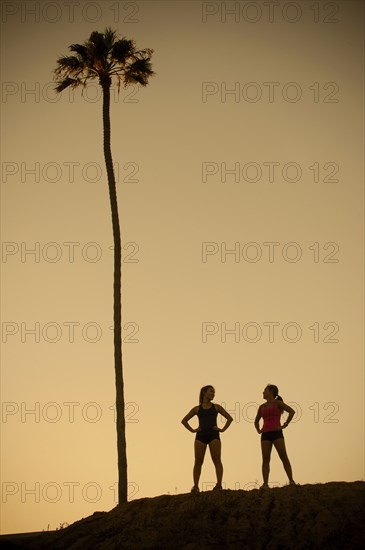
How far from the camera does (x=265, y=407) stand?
1850cm

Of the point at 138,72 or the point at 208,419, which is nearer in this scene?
the point at 208,419

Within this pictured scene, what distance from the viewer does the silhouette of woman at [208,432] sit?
1822 centimetres

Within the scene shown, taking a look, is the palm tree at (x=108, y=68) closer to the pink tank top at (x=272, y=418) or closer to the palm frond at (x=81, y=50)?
the palm frond at (x=81, y=50)

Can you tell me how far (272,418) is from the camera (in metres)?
18.4

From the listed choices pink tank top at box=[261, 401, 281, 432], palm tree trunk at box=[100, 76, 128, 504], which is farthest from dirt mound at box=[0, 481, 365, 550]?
palm tree trunk at box=[100, 76, 128, 504]

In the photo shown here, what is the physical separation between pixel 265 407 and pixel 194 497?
2.68m

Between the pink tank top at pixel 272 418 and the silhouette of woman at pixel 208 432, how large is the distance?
855 millimetres

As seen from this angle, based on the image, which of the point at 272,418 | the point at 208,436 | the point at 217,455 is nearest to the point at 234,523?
the point at 217,455

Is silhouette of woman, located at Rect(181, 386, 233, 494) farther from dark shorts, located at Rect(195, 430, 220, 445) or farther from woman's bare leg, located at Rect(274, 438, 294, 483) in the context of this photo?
woman's bare leg, located at Rect(274, 438, 294, 483)

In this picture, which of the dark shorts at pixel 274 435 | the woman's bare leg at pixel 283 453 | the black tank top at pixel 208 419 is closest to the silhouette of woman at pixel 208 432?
the black tank top at pixel 208 419

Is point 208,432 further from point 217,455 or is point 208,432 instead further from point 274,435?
point 274,435

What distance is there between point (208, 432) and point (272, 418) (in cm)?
153

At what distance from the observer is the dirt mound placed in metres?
15.4

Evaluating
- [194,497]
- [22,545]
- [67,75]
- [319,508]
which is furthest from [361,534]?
[67,75]
